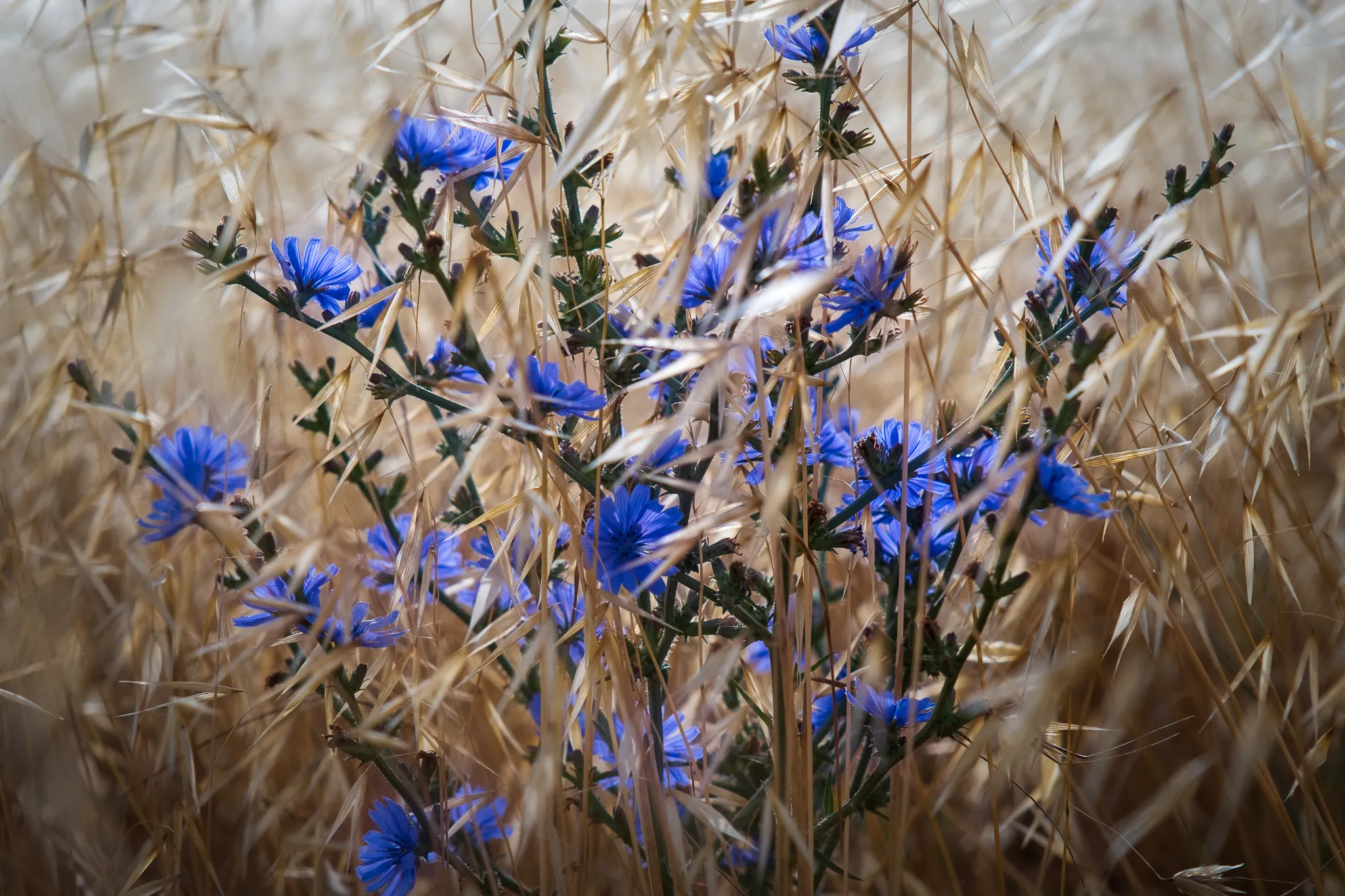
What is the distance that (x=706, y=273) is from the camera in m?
0.66

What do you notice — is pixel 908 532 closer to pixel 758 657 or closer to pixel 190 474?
pixel 758 657

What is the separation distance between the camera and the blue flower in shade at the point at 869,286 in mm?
617

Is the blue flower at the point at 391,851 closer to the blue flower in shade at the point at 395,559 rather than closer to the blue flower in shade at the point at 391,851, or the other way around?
the blue flower in shade at the point at 391,851

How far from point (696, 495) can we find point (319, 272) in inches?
13.3

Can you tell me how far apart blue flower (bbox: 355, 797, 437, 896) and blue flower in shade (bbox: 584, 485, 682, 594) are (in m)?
0.25

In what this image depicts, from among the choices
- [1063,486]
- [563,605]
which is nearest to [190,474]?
[563,605]

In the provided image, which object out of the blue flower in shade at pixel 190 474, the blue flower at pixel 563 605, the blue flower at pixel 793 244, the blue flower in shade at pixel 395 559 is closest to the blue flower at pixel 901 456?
the blue flower at pixel 793 244

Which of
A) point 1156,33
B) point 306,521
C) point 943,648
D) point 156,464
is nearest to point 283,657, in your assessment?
point 306,521

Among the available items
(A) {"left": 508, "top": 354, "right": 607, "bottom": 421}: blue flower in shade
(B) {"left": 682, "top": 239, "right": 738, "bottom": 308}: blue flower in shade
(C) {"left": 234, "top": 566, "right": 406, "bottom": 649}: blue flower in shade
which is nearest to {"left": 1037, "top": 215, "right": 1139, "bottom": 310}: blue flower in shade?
(B) {"left": 682, "top": 239, "right": 738, "bottom": 308}: blue flower in shade

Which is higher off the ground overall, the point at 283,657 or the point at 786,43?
the point at 786,43

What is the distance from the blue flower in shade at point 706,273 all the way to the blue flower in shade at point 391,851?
449mm

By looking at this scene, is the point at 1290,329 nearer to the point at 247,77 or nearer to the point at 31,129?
the point at 247,77

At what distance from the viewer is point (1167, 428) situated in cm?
69

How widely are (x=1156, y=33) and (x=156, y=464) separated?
1.68 meters
